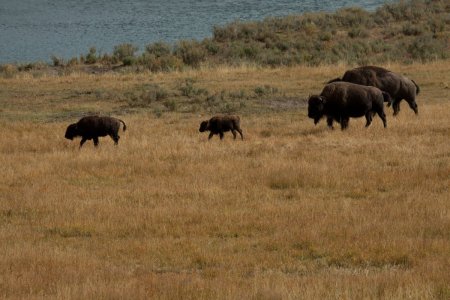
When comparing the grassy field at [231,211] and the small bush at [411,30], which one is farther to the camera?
the small bush at [411,30]

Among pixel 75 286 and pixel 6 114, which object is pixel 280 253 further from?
pixel 6 114

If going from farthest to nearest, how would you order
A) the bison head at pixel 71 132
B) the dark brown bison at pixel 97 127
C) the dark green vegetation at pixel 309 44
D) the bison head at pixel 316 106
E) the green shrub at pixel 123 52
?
the green shrub at pixel 123 52 < the dark green vegetation at pixel 309 44 < the bison head at pixel 316 106 < the bison head at pixel 71 132 < the dark brown bison at pixel 97 127

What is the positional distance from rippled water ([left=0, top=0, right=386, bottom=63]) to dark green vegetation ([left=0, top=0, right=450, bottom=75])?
683 cm

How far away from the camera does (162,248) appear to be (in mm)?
10406

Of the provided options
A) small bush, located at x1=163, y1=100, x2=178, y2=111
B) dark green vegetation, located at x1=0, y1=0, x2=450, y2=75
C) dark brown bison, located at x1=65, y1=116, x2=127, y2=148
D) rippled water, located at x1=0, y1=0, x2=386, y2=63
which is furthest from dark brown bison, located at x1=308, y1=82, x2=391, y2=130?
rippled water, located at x1=0, y1=0, x2=386, y2=63

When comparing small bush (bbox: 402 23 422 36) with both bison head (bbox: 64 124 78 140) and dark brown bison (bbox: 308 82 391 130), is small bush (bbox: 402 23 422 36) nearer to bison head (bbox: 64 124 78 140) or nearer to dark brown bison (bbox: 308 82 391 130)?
dark brown bison (bbox: 308 82 391 130)

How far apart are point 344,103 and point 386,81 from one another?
3472 millimetres

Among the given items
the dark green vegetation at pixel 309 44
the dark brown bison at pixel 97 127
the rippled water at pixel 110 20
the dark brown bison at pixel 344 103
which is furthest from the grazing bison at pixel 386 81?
the rippled water at pixel 110 20

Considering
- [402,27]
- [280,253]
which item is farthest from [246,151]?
[402,27]

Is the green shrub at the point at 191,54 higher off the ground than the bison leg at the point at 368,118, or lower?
lower

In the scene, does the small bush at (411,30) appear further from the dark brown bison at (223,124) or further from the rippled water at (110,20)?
the dark brown bison at (223,124)

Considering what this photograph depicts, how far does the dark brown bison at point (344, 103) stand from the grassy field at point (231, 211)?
0.52 meters

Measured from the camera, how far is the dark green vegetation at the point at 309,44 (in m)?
42.7

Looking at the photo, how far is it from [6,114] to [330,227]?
19.1 m
